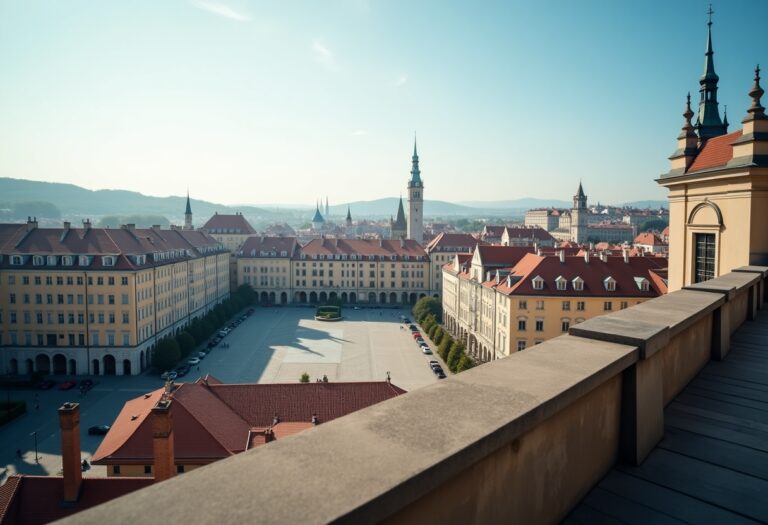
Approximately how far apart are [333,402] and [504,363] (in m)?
25.8

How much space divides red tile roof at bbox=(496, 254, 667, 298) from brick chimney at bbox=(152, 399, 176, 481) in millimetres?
33123

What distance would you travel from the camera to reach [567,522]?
3.95 m

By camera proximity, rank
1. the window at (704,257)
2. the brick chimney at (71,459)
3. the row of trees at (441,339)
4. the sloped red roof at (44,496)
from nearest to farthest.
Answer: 1. the window at (704,257)
2. the sloped red roof at (44,496)
3. the brick chimney at (71,459)
4. the row of trees at (441,339)

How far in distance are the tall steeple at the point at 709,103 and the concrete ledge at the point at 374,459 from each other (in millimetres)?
30420

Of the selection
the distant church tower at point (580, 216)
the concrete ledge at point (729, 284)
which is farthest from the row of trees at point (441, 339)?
the distant church tower at point (580, 216)

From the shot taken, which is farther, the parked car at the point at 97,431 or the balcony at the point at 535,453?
the parked car at the point at 97,431

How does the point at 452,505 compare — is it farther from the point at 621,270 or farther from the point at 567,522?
the point at 621,270

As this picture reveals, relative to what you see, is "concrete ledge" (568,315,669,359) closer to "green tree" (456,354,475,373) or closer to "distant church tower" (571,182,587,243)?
"green tree" (456,354,475,373)

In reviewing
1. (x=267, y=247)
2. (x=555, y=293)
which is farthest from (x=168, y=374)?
(x=267, y=247)

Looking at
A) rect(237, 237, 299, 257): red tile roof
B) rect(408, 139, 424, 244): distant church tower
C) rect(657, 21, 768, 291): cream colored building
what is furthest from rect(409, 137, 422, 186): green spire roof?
rect(657, 21, 768, 291): cream colored building

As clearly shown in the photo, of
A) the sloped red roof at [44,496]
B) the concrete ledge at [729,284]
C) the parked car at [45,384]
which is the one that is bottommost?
the parked car at [45,384]

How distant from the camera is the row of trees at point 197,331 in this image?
53438mm

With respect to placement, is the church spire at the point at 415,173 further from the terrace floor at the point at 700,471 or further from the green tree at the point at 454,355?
the terrace floor at the point at 700,471

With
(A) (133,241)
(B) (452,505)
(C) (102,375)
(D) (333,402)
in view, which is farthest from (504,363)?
(A) (133,241)
